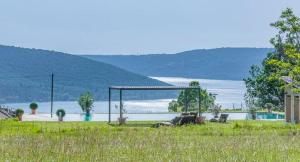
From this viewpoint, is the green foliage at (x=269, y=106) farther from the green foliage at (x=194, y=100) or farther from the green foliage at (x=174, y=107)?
the green foliage at (x=174, y=107)

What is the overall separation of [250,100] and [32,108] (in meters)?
30.5

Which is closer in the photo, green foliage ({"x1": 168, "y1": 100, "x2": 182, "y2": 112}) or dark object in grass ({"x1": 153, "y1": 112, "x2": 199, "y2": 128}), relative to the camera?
dark object in grass ({"x1": 153, "y1": 112, "x2": 199, "y2": 128})

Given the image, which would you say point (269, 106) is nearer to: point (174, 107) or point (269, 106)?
point (269, 106)

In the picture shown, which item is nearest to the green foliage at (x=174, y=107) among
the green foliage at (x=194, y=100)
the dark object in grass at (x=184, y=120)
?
the green foliage at (x=194, y=100)

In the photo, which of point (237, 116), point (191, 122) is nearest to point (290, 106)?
point (191, 122)

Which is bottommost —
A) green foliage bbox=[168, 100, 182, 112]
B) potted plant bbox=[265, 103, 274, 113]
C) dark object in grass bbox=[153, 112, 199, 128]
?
dark object in grass bbox=[153, 112, 199, 128]

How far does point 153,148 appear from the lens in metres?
18.2

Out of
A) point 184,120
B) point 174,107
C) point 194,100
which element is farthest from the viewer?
point 174,107

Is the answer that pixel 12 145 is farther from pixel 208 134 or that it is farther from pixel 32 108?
pixel 32 108

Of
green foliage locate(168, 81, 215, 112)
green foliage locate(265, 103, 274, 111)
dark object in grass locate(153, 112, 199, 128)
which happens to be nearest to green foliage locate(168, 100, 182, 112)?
green foliage locate(168, 81, 215, 112)

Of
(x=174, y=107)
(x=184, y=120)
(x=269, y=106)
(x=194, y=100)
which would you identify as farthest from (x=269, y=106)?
(x=184, y=120)

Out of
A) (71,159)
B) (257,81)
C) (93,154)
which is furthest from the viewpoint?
(257,81)

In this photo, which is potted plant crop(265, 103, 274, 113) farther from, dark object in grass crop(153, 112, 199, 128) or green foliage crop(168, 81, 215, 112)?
dark object in grass crop(153, 112, 199, 128)

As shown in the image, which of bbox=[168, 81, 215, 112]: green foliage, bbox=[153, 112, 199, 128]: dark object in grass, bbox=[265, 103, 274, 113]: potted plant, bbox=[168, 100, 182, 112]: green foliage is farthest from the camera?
bbox=[168, 100, 182, 112]: green foliage
